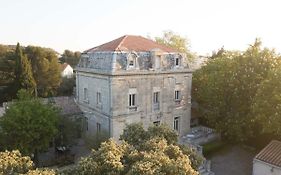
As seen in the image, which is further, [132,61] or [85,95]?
[85,95]

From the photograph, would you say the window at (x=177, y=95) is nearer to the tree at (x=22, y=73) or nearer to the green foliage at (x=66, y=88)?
the tree at (x=22, y=73)

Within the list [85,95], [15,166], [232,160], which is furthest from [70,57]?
[15,166]

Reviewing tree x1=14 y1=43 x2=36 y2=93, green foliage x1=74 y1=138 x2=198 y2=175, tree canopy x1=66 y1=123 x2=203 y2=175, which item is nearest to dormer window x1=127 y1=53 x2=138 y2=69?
tree canopy x1=66 y1=123 x2=203 y2=175

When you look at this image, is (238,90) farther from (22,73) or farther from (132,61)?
(22,73)

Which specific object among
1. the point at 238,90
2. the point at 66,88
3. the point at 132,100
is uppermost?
the point at 238,90

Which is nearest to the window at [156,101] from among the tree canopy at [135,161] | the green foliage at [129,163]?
the tree canopy at [135,161]
